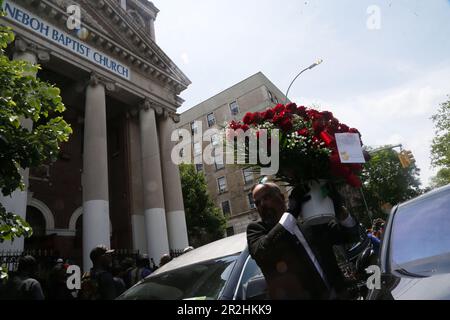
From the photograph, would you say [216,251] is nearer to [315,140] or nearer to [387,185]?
[315,140]

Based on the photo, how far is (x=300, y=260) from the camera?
6.96 feet

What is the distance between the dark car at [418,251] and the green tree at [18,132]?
13.1 ft

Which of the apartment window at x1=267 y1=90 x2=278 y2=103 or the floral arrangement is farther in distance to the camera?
the apartment window at x1=267 y1=90 x2=278 y2=103

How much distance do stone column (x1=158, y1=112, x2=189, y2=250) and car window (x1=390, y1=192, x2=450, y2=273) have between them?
524 inches

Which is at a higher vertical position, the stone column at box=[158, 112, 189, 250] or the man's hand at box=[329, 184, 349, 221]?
the stone column at box=[158, 112, 189, 250]

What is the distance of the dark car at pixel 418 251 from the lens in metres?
1.74

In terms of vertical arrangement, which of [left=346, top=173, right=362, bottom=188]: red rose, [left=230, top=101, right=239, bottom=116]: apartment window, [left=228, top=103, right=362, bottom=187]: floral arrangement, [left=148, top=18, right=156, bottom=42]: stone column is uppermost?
[left=230, top=101, right=239, bottom=116]: apartment window

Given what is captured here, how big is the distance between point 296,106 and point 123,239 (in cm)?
1504

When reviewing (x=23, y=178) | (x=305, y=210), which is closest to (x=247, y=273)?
(x=305, y=210)

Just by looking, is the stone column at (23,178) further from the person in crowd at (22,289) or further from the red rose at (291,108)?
the red rose at (291,108)

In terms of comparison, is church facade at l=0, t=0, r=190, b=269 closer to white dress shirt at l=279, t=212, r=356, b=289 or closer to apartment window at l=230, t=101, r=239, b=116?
white dress shirt at l=279, t=212, r=356, b=289

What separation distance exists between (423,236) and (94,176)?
11.9 m

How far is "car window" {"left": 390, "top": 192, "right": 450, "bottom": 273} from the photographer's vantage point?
2064 mm

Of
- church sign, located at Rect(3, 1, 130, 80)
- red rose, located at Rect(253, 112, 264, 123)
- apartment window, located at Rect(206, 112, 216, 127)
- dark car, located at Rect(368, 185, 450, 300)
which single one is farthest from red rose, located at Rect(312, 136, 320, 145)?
apartment window, located at Rect(206, 112, 216, 127)
